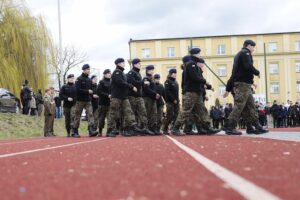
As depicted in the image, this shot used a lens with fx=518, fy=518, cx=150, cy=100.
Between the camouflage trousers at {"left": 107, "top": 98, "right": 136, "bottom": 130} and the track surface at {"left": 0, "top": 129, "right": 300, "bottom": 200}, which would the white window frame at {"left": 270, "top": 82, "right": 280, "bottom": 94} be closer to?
the camouflage trousers at {"left": 107, "top": 98, "right": 136, "bottom": 130}

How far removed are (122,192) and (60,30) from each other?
3647 centimetres

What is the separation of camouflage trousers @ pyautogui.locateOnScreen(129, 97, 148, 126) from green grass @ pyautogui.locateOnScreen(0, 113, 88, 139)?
7.79m

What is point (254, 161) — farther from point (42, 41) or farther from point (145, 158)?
point (42, 41)

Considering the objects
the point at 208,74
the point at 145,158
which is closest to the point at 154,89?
the point at 145,158

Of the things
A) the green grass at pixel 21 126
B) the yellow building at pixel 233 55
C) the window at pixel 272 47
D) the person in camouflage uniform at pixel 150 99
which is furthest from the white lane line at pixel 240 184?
the window at pixel 272 47

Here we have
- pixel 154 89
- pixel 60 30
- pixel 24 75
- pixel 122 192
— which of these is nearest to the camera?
pixel 122 192

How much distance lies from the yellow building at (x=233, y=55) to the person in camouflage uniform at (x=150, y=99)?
172 ft

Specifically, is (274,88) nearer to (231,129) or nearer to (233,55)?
(233,55)

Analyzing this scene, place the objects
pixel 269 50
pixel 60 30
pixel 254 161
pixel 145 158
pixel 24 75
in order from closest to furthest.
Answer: pixel 254 161 → pixel 145 158 → pixel 24 75 → pixel 60 30 → pixel 269 50

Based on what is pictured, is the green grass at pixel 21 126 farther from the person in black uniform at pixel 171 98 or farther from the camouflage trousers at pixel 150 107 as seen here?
the person in black uniform at pixel 171 98

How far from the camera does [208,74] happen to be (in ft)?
221

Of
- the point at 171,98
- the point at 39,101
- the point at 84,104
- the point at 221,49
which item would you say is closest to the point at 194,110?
the point at 171,98

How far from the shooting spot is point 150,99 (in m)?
14.2

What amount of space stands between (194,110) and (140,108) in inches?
86.6
